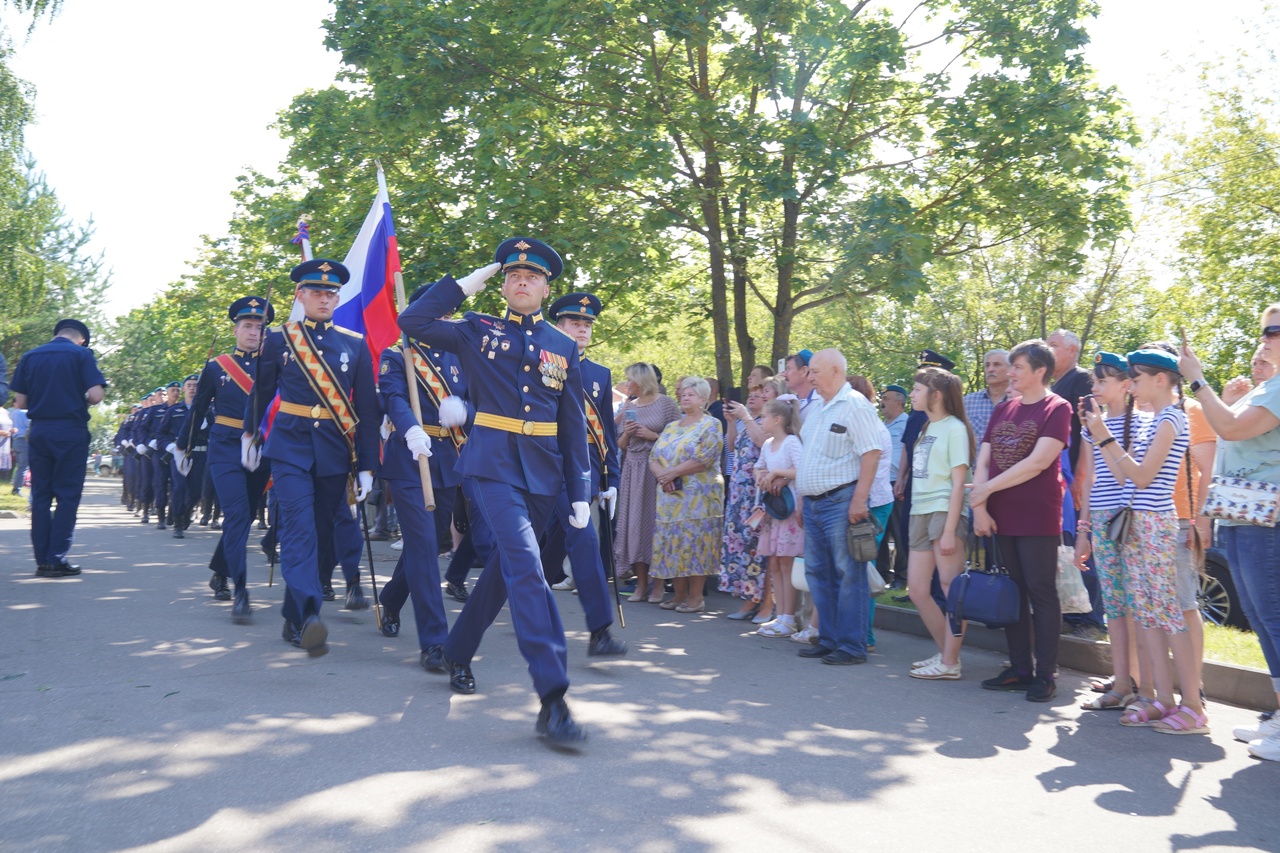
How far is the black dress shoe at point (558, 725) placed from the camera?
16.4ft

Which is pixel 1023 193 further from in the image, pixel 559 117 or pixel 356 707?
pixel 356 707

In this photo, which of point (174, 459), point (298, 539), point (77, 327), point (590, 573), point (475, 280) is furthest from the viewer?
point (174, 459)

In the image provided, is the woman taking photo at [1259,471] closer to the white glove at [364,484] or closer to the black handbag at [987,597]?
the black handbag at [987,597]

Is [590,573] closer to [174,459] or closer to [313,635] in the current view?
[313,635]

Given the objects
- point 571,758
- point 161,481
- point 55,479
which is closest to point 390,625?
point 571,758

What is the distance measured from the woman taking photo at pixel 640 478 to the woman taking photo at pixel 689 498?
239 mm

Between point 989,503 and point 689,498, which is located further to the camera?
point 689,498

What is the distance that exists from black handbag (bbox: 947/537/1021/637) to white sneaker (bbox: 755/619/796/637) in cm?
199

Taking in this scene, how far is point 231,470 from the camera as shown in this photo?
8.40m

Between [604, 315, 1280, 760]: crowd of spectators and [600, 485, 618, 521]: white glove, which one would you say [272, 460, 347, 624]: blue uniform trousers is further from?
[604, 315, 1280, 760]: crowd of spectators

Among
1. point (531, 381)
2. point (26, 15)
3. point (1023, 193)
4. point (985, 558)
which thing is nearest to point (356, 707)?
point (531, 381)

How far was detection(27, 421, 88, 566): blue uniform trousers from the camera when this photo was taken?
34.1ft

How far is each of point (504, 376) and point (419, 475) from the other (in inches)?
75.5

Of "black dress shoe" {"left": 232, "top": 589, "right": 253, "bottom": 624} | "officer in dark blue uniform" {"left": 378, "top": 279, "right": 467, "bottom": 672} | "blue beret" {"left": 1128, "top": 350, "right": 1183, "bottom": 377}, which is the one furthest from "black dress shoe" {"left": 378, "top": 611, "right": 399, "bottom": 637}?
"blue beret" {"left": 1128, "top": 350, "right": 1183, "bottom": 377}
